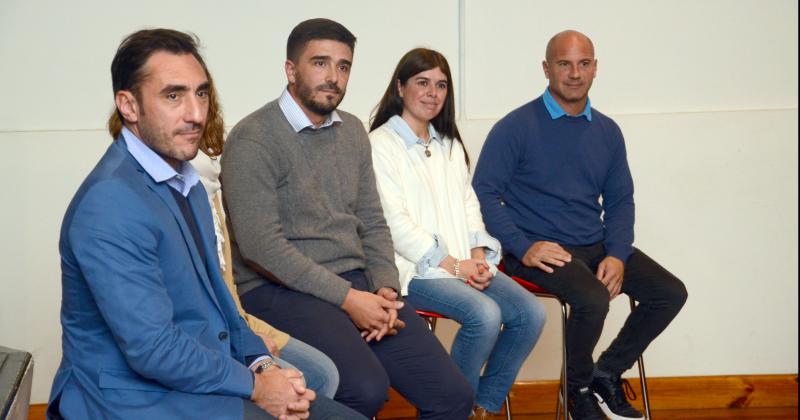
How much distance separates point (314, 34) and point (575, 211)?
1.19m

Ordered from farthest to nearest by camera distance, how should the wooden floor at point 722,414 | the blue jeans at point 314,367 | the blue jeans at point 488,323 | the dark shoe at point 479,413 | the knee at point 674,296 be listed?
the wooden floor at point 722,414, the knee at point 674,296, the dark shoe at point 479,413, the blue jeans at point 488,323, the blue jeans at point 314,367

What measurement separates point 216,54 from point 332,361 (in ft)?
5.58

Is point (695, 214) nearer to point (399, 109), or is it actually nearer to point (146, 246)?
point (399, 109)

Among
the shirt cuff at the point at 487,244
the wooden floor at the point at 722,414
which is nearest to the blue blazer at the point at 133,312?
the shirt cuff at the point at 487,244

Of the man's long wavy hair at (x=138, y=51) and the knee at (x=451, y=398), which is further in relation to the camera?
the knee at (x=451, y=398)

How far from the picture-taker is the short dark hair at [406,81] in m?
3.15

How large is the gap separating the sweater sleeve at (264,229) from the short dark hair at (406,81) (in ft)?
2.48

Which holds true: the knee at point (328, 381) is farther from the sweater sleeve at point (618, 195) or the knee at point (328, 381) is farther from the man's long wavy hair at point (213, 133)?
the sweater sleeve at point (618, 195)

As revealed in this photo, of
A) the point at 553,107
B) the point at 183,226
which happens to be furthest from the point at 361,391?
the point at 553,107

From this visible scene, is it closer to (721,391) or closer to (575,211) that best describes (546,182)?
(575,211)

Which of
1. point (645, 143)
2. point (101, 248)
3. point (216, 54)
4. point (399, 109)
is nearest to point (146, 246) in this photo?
point (101, 248)

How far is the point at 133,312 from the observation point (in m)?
1.61

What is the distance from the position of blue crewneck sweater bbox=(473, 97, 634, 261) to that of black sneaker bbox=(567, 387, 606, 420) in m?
0.50

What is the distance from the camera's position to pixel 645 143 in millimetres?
3893
